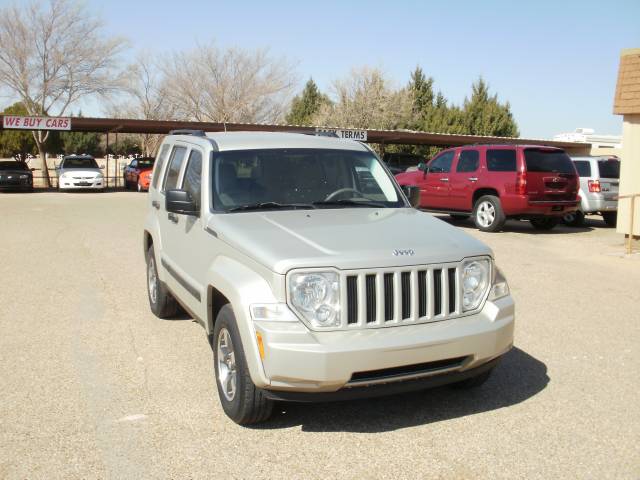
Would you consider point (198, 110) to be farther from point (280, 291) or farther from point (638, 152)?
point (280, 291)

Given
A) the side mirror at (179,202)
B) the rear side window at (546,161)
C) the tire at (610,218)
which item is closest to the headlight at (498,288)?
the side mirror at (179,202)

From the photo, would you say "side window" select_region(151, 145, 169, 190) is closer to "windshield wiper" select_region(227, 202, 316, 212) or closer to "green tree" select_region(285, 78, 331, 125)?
"windshield wiper" select_region(227, 202, 316, 212)

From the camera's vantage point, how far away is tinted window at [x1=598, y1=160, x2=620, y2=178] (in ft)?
54.3

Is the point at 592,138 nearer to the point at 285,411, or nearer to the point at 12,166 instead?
the point at 12,166

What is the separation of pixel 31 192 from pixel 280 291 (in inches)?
1148

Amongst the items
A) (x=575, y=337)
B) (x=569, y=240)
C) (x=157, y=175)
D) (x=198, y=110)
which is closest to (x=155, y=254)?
(x=157, y=175)

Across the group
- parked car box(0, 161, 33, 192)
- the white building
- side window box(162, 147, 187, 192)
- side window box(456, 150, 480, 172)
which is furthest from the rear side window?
the white building

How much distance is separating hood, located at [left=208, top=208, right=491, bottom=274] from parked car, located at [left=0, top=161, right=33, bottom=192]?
27399mm

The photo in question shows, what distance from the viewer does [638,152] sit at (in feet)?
44.9

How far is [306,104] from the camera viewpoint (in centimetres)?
7531

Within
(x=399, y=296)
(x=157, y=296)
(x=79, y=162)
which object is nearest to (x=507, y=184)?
(x=157, y=296)

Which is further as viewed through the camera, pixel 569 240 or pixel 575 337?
pixel 569 240

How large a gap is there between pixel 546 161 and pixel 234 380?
12134 mm

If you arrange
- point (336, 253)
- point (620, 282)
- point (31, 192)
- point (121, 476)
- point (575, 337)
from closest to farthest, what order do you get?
point (121, 476) < point (336, 253) < point (575, 337) < point (620, 282) < point (31, 192)
